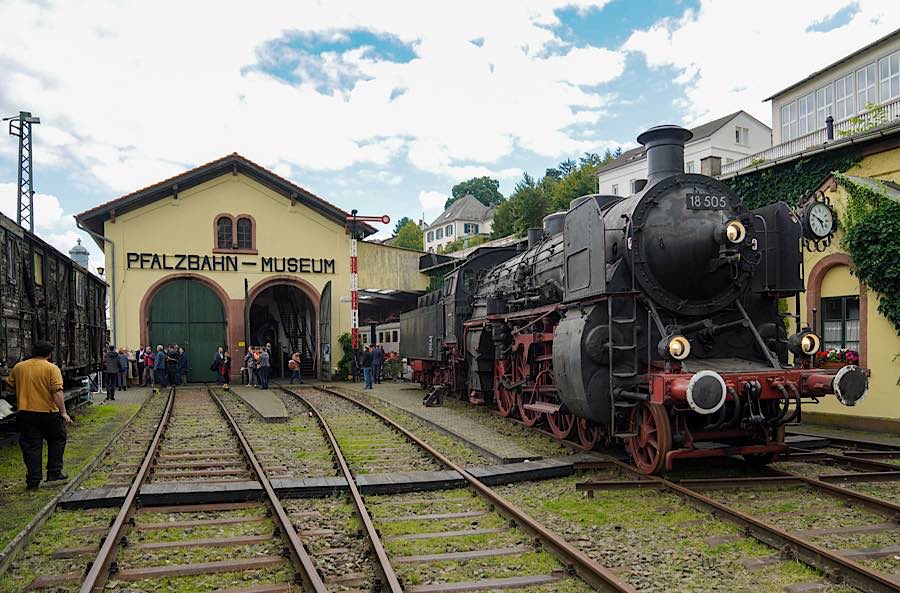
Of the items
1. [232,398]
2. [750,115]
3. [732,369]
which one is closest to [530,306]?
[732,369]

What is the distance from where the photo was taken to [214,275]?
970 inches

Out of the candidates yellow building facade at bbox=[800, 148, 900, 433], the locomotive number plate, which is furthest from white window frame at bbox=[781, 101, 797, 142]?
the locomotive number plate

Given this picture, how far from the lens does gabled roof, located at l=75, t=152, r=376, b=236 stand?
23312 millimetres

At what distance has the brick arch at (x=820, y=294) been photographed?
1166 centimetres

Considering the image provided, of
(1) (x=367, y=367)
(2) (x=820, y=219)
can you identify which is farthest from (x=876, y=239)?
(1) (x=367, y=367)

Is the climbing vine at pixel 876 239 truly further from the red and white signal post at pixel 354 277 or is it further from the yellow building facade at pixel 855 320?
the red and white signal post at pixel 354 277

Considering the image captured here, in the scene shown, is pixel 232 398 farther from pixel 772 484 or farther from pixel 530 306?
pixel 772 484

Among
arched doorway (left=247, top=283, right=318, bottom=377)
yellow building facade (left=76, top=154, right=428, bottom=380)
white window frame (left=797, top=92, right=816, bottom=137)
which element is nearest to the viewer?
yellow building facade (left=76, top=154, right=428, bottom=380)

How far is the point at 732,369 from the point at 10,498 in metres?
7.10

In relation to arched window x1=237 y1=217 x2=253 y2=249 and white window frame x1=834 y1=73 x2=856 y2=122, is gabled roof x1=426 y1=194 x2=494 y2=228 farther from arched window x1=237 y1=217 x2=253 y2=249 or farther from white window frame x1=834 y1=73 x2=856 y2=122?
arched window x1=237 y1=217 x2=253 y2=249

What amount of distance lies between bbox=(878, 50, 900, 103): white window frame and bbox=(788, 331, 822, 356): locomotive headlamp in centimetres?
2175

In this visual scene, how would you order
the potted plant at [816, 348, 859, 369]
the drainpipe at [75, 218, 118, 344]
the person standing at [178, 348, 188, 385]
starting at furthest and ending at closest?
the drainpipe at [75, 218, 118, 344], the person standing at [178, 348, 188, 385], the potted plant at [816, 348, 859, 369]

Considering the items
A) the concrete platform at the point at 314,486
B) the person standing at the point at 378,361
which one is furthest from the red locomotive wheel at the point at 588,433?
the person standing at the point at 378,361

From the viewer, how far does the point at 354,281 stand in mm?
25078
